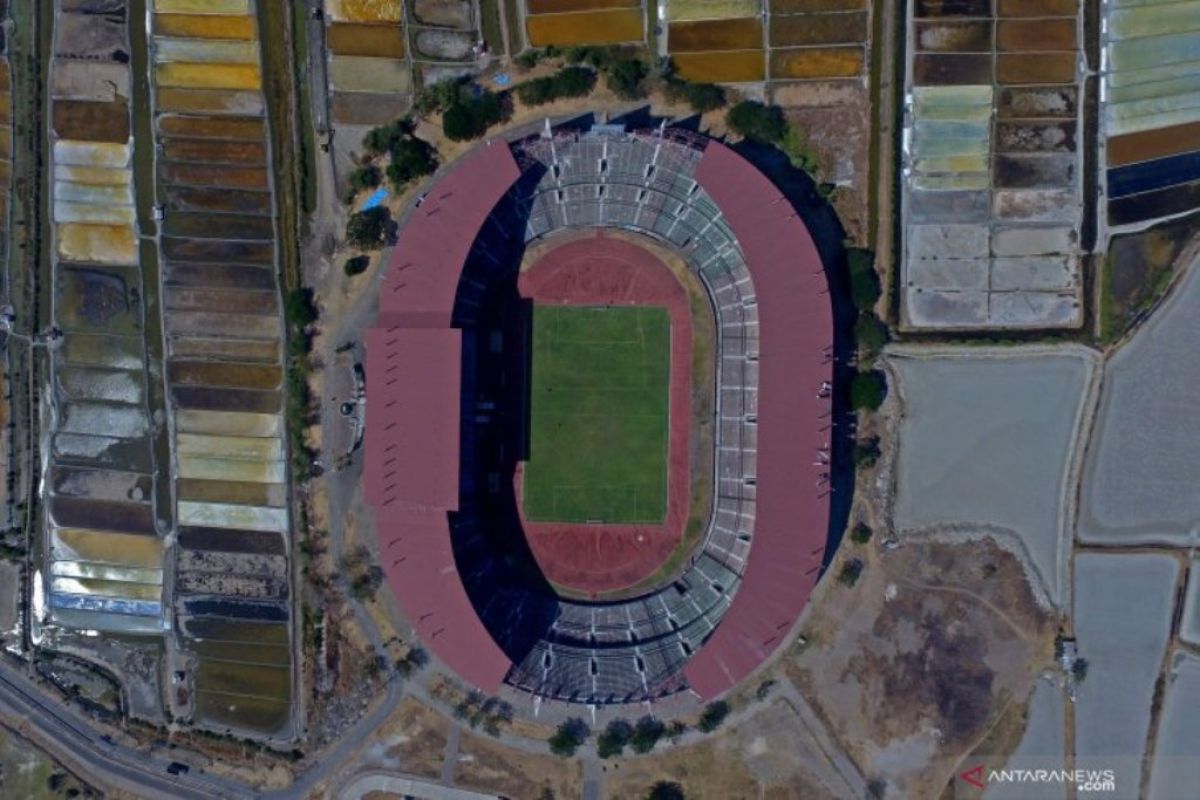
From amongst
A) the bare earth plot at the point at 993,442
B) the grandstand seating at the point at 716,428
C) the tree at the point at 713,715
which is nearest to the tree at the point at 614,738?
the grandstand seating at the point at 716,428

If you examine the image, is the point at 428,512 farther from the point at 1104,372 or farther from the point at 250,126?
the point at 1104,372

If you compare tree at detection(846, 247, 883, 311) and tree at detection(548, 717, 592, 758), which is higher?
tree at detection(846, 247, 883, 311)

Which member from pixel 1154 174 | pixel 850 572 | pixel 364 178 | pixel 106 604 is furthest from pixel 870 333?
pixel 106 604

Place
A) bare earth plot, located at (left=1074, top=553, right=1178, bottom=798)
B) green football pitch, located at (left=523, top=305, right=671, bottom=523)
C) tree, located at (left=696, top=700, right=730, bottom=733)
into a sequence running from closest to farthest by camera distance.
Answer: bare earth plot, located at (left=1074, top=553, right=1178, bottom=798)
tree, located at (left=696, top=700, right=730, bottom=733)
green football pitch, located at (left=523, top=305, right=671, bottom=523)

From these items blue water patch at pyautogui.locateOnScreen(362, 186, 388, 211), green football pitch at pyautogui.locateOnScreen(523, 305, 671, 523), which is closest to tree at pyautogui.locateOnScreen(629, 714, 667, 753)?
green football pitch at pyautogui.locateOnScreen(523, 305, 671, 523)

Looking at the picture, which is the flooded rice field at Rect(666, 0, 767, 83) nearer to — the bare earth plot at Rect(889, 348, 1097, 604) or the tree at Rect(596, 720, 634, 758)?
the bare earth plot at Rect(889, 348, 1097, 604)

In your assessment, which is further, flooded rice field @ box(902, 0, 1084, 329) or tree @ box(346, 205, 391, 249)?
tree @ box(346, 205, 391, 249)

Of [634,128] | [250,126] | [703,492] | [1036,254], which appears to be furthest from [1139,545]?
[250,126]
